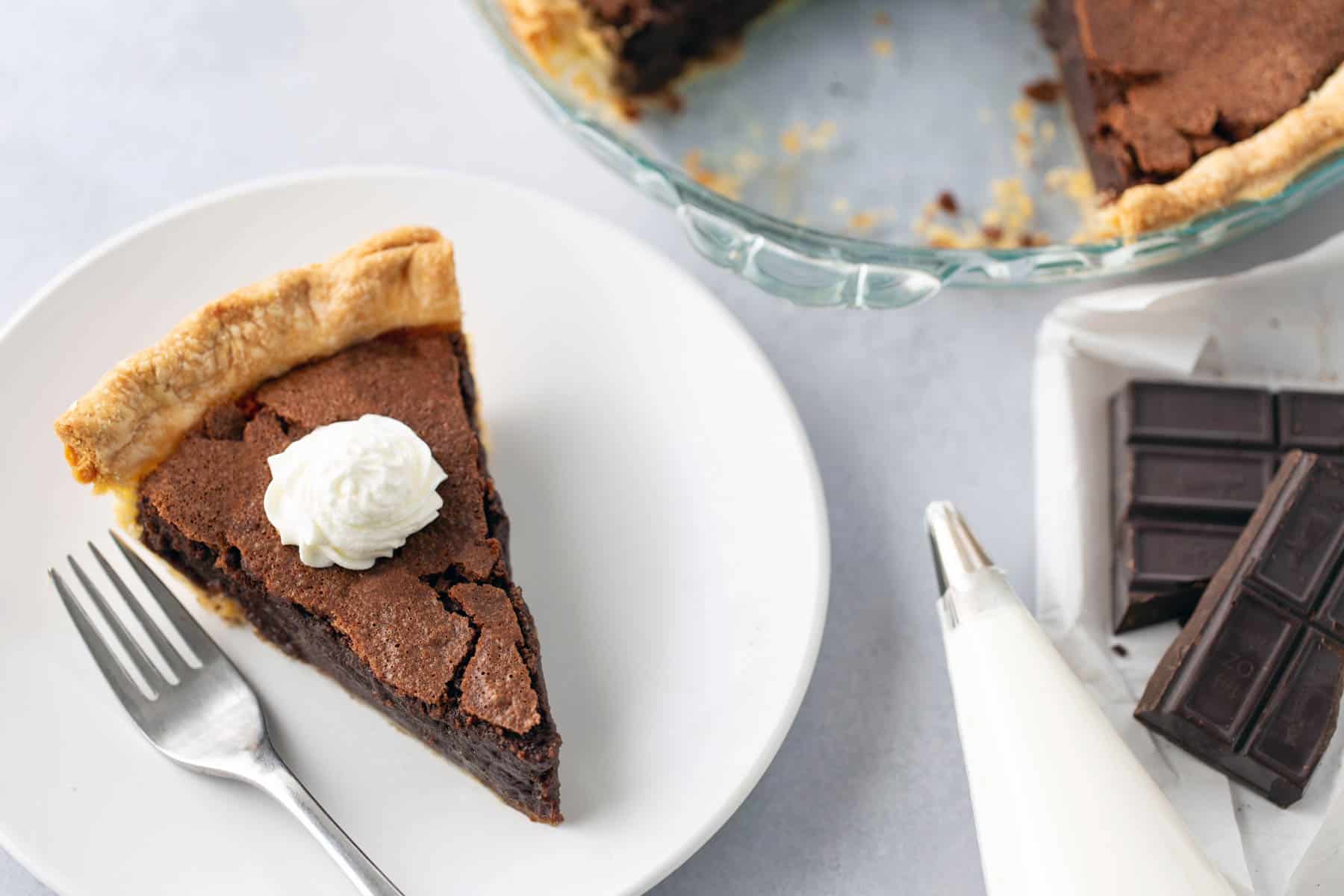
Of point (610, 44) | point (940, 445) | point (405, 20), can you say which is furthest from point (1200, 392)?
point (405, 20)

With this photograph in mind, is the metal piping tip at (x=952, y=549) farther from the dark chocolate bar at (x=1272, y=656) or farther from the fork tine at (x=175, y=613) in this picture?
the fork tine at (x=175, y=613)

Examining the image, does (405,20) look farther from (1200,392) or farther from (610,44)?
(1200,392)

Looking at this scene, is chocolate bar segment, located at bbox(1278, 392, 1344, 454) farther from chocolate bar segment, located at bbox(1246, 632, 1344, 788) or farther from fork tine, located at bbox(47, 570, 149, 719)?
fork tine, located at bbox(47, 570, 149, 719)

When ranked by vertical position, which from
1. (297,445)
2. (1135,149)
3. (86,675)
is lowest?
(1135,149)

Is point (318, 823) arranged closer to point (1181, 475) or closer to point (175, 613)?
point (175, 613)

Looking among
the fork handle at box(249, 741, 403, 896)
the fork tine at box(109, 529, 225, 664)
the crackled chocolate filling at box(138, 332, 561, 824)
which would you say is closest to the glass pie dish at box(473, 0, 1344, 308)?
the crackled chocolate filling at box(138, 332, 561, 824)

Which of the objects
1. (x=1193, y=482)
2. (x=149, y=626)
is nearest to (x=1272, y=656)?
(x=1193, y=482)
